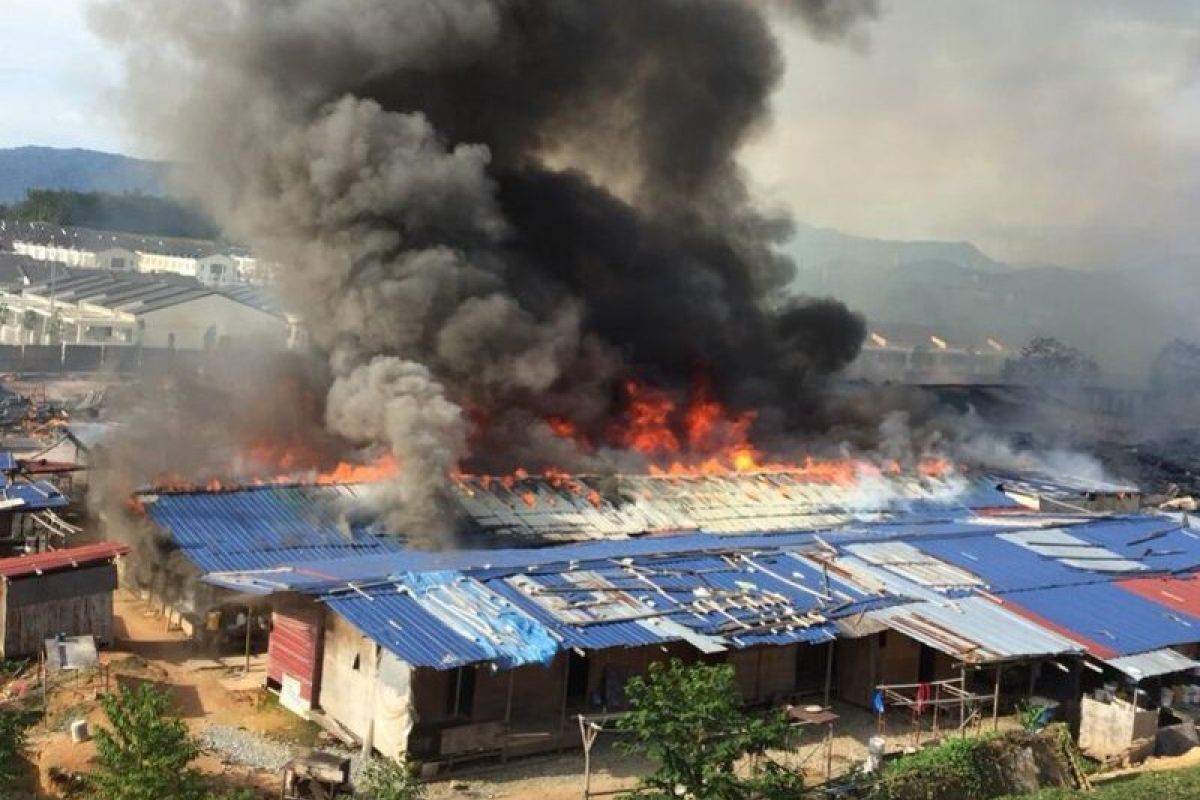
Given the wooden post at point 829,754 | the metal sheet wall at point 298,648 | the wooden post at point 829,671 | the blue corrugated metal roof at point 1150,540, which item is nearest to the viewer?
the wooden post at point 829,754

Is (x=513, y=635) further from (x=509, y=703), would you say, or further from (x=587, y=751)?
(x=587, y=751)

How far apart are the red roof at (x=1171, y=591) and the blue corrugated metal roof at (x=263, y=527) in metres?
14.0

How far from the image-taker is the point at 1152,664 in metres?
18.5

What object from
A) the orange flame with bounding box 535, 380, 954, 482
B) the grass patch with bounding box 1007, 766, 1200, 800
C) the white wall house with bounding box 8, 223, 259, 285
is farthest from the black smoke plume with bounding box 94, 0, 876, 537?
the white wall house with bounding box 8, 223, 259, 285

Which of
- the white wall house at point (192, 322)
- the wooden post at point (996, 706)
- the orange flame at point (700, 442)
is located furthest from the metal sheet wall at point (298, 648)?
the white wall house at point (192, 322)

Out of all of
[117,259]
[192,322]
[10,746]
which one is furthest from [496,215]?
[117,259]

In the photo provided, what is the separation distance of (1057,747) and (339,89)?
22073 mm

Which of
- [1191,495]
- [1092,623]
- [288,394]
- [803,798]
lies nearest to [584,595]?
[803,798]

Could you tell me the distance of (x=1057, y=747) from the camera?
649 inches

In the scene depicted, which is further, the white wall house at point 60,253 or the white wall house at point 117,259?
the white wall house at point 117,259

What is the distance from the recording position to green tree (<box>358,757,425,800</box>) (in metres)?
12.0

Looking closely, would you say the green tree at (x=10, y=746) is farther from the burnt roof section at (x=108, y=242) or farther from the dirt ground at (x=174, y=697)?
the burnt roof section at (x=108, y=242)

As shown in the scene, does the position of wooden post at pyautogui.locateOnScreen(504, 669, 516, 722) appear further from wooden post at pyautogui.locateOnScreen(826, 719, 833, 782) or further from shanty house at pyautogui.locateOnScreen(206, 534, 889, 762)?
wooden post at pyautogui.locateOnScreen(826, 719, 833, 782)

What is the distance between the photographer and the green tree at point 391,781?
472 inches
